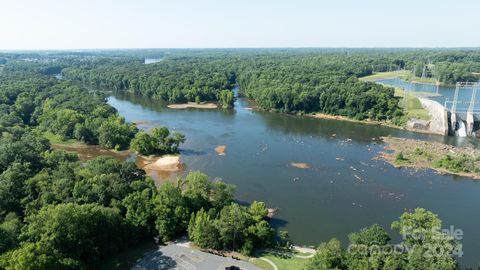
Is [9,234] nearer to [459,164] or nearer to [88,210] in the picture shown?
[88,210]

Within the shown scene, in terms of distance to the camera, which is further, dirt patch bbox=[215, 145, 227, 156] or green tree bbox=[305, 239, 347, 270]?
dirt patch bbox=[215, 145, 227, 156]

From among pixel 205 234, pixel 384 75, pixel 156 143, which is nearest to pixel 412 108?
pixel 156 143

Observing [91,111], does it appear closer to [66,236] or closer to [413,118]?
[66,236]

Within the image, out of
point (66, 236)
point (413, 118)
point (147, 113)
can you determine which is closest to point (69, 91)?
point (147, 113)

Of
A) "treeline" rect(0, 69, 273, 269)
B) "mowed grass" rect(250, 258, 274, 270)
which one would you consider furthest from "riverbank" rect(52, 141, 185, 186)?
"mowed grass" rect(250, 258, 274, 270)

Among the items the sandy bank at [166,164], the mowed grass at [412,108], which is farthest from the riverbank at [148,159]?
the mowed grass at [412,108]

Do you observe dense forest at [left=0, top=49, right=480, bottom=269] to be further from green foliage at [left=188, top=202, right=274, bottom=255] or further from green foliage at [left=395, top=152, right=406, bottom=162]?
green foliage at [left=395, top=152, right=406, bottom=162]

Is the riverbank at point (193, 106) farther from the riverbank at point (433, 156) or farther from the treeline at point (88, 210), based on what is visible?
the treeline at point (88, 210)
